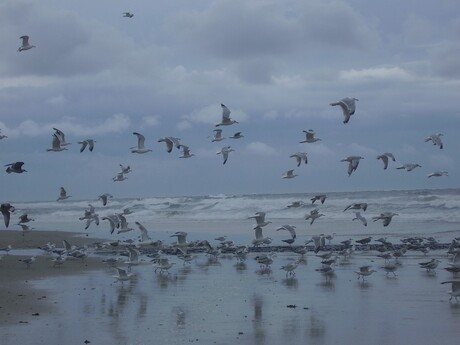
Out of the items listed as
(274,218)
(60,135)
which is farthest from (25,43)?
(274,218)

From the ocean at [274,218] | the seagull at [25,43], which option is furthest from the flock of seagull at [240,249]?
the ocean at [274,218]

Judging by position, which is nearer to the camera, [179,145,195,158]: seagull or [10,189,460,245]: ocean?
[179,145,195,158]: seagull

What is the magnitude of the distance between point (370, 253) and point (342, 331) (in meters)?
13.4

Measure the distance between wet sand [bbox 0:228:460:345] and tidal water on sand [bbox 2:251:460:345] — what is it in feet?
0.05

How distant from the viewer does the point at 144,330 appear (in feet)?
39.8

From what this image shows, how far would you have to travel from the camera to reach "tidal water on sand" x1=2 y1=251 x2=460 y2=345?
11.6 metres

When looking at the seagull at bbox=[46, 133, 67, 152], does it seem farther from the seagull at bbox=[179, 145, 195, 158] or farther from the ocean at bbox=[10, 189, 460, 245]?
the ocean at bbox=[10, 189, 460, 245]

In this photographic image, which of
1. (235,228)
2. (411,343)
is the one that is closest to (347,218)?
(235,228)

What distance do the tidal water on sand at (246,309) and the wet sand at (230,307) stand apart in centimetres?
2

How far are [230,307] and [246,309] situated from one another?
40cm

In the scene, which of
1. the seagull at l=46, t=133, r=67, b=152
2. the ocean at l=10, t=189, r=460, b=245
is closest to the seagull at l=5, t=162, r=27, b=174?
the seagull at l=46, t=133, r=67, b=152

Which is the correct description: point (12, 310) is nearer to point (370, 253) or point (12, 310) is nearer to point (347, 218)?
point (370, 253)

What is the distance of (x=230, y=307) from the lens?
47.4 feet

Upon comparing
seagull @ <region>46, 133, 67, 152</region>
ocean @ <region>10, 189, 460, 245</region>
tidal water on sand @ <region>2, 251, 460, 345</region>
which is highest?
seagull @ <region>46, 133, 67, 152</region>
